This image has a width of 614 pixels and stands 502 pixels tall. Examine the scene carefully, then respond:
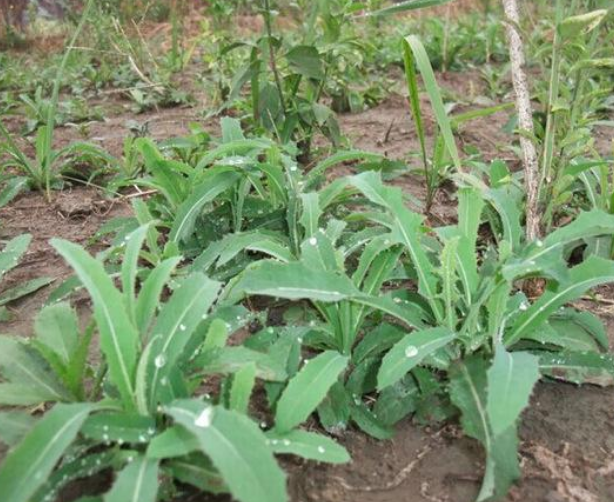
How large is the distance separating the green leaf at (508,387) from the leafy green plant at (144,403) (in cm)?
28

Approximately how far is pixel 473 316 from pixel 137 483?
2.63 feet

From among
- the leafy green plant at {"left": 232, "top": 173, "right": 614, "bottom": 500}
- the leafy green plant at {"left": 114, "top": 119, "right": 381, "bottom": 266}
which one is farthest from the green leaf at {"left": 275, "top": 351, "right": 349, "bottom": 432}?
the leafy green plant at {"left": 114, "top": 119, "right": 381, "bottom": 266}

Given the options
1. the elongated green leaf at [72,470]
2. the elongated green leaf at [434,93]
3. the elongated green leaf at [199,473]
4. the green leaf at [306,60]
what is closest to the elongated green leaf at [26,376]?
the elongated green leaf at [72,470]

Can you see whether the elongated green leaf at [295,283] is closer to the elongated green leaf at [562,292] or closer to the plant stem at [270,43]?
the elongated green leaf at [562,292]

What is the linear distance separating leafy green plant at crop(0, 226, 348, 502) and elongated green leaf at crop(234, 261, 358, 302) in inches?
4.6

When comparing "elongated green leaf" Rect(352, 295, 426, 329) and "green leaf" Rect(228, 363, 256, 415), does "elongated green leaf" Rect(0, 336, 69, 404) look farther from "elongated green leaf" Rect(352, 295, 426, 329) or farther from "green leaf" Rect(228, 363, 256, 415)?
"elongated green leaf" Rect(352, 295, 426, 329)

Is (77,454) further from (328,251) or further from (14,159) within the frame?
(14,159)

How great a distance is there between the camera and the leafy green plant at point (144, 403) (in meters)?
1.02

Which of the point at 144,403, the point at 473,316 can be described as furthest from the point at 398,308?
the point at 144,403

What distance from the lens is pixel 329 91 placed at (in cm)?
362

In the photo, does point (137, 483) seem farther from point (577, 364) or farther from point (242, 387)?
point (577, 364)

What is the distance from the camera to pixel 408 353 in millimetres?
1350

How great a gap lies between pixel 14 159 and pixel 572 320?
7.20ft

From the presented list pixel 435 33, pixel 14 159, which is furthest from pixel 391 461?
pixel 435 33
